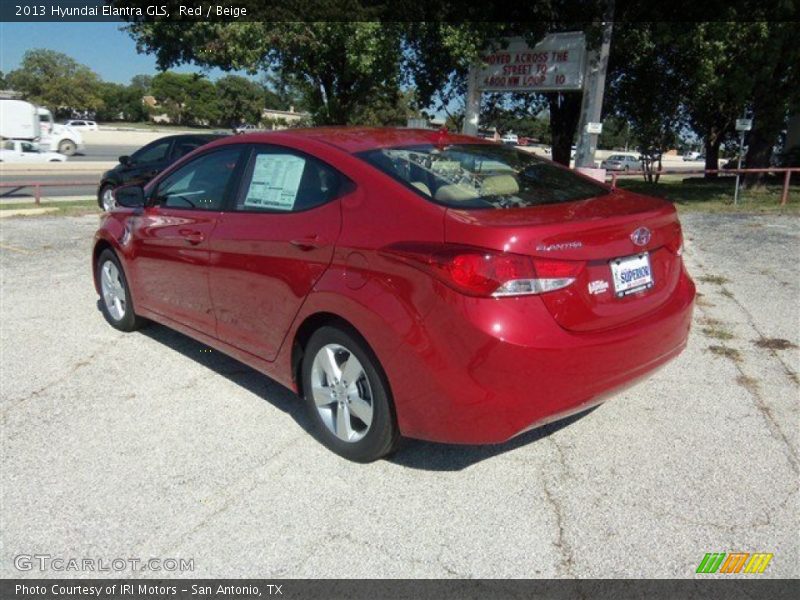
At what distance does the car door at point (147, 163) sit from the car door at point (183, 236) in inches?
367

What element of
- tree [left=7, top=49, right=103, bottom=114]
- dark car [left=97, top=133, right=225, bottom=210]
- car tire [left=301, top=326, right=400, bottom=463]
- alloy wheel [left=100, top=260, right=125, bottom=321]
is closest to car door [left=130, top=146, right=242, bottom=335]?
alloy wheel [left=100, top=260, right=125, bottom=321]

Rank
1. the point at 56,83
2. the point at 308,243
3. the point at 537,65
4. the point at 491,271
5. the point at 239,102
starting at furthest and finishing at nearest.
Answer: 1. the point at 239,102
2. the point at 56,83
3. the point at 537,65
4. the point at 308,243
5. the point at 491,271

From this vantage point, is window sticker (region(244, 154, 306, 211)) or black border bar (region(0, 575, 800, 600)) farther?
window sticker (region(244, 154, 306, 211))

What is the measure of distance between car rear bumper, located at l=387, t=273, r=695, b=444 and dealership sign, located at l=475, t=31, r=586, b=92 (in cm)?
1380

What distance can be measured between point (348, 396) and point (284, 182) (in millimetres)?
1247

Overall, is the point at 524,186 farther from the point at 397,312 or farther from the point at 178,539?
the point at 178,539

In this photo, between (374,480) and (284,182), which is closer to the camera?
(374,480)

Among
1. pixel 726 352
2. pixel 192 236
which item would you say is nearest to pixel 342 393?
pixel 192 236

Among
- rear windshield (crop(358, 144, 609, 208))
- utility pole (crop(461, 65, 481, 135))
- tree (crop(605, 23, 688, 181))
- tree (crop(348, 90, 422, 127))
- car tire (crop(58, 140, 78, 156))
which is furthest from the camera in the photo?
car tire (crop(58, 140, 78, 156))

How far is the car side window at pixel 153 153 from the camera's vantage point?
1386 centimetres

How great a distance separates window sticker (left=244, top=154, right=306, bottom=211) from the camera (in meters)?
3.68

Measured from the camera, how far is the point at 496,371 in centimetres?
279

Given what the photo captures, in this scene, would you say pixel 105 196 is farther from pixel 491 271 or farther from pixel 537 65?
pixel 491 271

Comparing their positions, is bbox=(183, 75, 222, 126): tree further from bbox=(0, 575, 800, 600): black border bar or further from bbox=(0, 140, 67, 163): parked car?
bbox=(0, 575, 800, 600): black border bar
